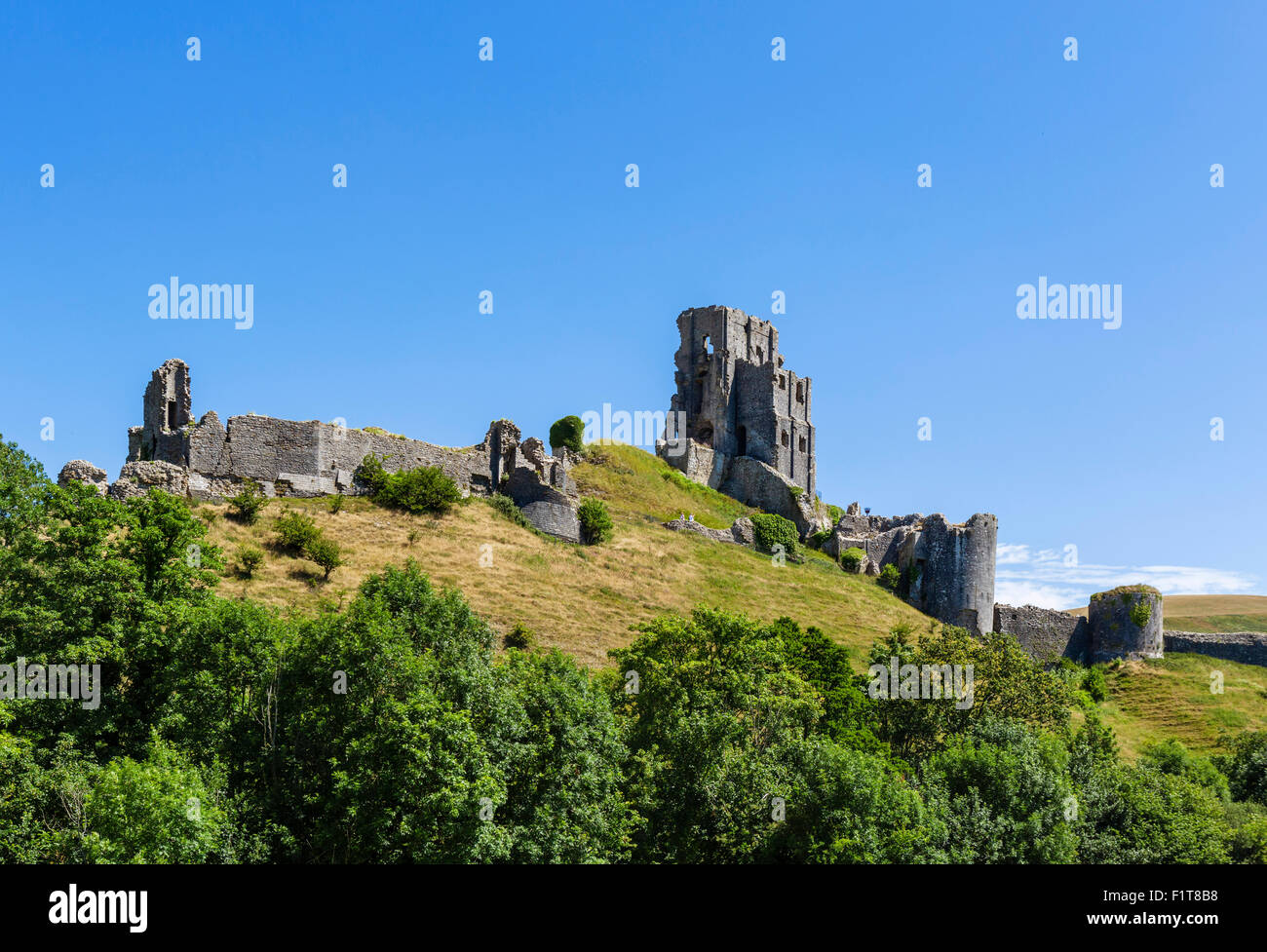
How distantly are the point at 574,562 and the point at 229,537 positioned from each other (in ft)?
53.1

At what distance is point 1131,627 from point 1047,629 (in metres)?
4.92

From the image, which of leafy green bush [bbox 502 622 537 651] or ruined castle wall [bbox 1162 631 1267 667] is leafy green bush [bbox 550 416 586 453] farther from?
ruined castle wall [bbox 1162 631 1267 667]

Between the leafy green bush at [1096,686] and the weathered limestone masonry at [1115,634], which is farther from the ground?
the weathered limestone masonry at [1115,634]

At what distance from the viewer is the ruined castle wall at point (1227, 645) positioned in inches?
2704

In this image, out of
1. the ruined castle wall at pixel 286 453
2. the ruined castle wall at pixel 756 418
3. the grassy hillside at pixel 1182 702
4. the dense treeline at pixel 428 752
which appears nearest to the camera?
the dense treeline at pixel 428 752

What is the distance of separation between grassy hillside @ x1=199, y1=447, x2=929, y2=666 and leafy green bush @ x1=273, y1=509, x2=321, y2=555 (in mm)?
603

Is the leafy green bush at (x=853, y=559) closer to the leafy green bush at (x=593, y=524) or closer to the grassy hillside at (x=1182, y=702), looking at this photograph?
the grassy hillside at (x=1182, y=702)

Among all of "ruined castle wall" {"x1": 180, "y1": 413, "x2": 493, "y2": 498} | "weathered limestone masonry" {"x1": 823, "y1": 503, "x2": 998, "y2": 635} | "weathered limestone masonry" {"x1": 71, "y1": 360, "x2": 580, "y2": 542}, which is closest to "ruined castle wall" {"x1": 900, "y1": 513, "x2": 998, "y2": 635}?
"weathered limestone masonry" {"x1": 823, "y1": 503, "x2": 998, "y2": 635}

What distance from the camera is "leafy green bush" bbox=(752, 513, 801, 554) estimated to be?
224 ft

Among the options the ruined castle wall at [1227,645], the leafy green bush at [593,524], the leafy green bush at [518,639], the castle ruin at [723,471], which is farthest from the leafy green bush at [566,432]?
the ruined castle wall at [1227,645]

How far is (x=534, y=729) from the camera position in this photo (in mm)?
25453

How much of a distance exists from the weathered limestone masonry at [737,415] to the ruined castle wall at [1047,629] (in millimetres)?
15595
